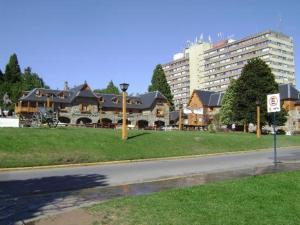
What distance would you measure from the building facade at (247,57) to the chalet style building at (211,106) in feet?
145

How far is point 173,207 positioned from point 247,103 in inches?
1987

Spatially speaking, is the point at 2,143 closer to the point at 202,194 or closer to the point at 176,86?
the point at 202,194

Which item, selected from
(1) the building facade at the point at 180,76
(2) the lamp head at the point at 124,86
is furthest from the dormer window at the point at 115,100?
(1) the building facade at the point at 180,76

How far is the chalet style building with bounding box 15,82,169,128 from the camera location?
76.2 metres

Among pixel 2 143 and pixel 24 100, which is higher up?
pixel 24 100

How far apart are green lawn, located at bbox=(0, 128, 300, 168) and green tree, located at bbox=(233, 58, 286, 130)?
77.2 feet

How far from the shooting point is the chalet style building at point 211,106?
78.6m

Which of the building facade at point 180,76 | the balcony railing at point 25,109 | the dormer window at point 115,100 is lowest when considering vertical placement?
the balcony railing at point 25,109

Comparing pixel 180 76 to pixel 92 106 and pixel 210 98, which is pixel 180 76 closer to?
pixel 210 98

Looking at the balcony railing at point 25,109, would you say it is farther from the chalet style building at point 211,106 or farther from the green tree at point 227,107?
the green tree at point 227,107

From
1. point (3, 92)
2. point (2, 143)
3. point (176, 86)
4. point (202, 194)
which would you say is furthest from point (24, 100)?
point (176, 86)

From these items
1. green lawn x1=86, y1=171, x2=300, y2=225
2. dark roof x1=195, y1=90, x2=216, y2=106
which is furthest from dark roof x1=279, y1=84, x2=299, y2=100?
green lawn x1=86, y1=171, x2=300, y2=225

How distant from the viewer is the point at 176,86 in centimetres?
17825

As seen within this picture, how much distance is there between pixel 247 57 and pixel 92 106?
3026 inches
